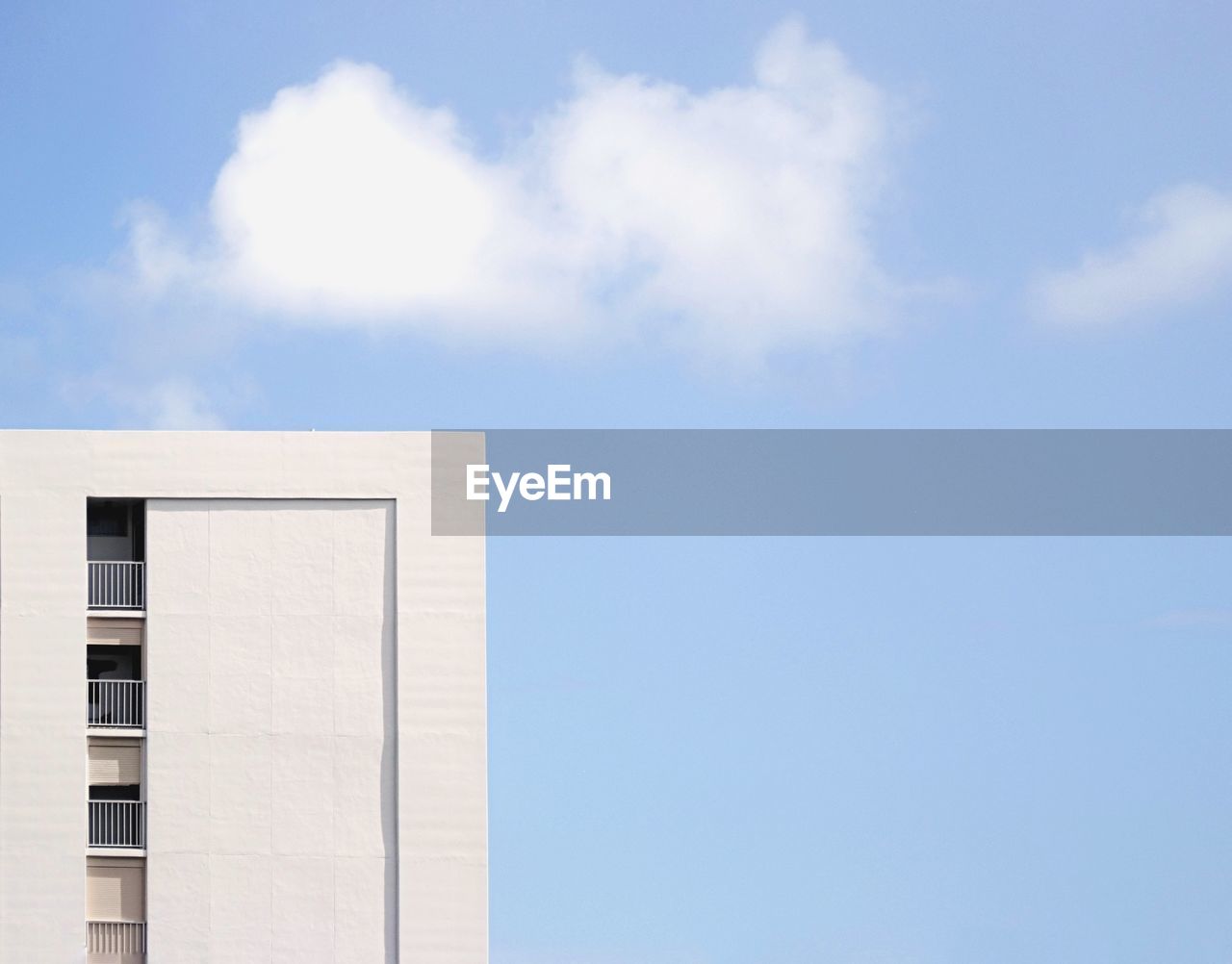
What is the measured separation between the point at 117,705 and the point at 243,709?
194 cm

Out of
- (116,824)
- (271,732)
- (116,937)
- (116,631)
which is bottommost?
(116,937)

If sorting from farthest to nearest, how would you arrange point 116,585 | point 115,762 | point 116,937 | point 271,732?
point 116,585, point 115,762, point 116,937, point 271,732

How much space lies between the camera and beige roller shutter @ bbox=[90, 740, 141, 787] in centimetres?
2633

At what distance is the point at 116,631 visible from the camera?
86.5 feet

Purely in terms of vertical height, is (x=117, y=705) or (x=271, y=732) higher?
(x=117, y=705)

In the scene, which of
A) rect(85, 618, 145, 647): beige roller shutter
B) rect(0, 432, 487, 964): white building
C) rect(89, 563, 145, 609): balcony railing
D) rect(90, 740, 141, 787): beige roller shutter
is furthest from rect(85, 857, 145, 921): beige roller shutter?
rect(89, 563, 145, 609): balcony railing

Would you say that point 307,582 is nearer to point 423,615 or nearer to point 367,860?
point 423,615

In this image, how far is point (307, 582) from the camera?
26.2m

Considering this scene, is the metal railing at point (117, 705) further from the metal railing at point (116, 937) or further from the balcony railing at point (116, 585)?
the metal railing at point (116, 937)

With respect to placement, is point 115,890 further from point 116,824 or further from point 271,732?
point 271,732

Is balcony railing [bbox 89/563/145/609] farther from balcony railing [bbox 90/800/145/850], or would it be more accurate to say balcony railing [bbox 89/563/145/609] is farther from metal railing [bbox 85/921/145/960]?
metal railing [bbox 85/921/145/960]

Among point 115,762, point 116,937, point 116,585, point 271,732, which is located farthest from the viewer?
point 116,585

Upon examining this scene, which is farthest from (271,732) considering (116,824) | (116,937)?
(116,937)

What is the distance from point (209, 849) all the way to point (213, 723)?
71.9 inches
